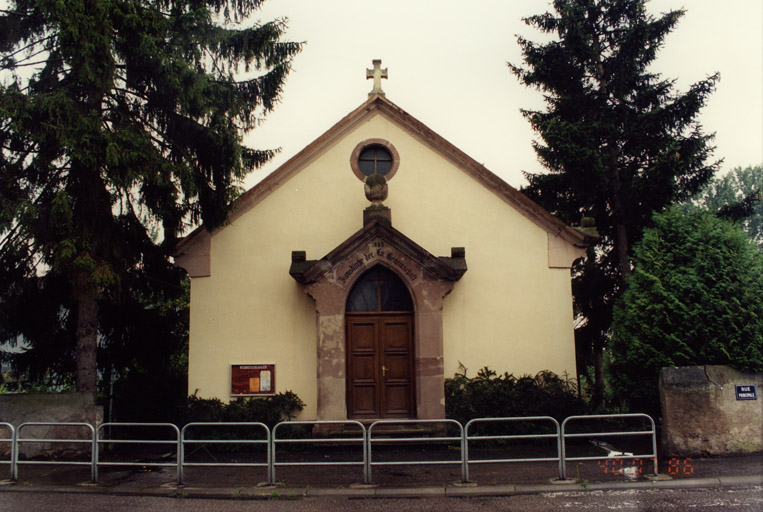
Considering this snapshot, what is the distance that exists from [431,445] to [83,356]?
265 inches

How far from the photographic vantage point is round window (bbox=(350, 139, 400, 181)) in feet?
50.4

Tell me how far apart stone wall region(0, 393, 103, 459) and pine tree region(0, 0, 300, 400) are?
36.9 inches

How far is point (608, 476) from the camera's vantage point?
1012 centimetres

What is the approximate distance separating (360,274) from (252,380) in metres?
3.11

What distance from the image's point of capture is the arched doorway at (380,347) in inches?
562

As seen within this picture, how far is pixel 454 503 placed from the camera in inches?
349

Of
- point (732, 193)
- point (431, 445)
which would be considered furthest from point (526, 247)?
point (732, 193)

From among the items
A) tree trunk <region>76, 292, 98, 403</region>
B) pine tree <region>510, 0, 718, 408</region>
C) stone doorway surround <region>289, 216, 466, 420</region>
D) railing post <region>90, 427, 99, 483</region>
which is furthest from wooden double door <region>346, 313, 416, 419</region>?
pine tree <region>510, 0, 718, 408</region>

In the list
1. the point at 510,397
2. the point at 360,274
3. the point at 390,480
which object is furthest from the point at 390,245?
the point at 390,480

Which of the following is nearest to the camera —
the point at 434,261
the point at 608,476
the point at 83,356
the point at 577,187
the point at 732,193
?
the point at 608,476

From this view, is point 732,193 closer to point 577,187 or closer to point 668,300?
point 577,187

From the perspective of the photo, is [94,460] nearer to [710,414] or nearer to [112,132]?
[112,132]

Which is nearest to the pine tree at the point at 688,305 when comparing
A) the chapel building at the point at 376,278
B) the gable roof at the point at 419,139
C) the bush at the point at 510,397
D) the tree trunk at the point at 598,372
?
the bush at the point at 510,397

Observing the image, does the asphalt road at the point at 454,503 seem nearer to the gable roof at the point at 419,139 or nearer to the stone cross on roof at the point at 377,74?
the gable roof at the point at 419,139
